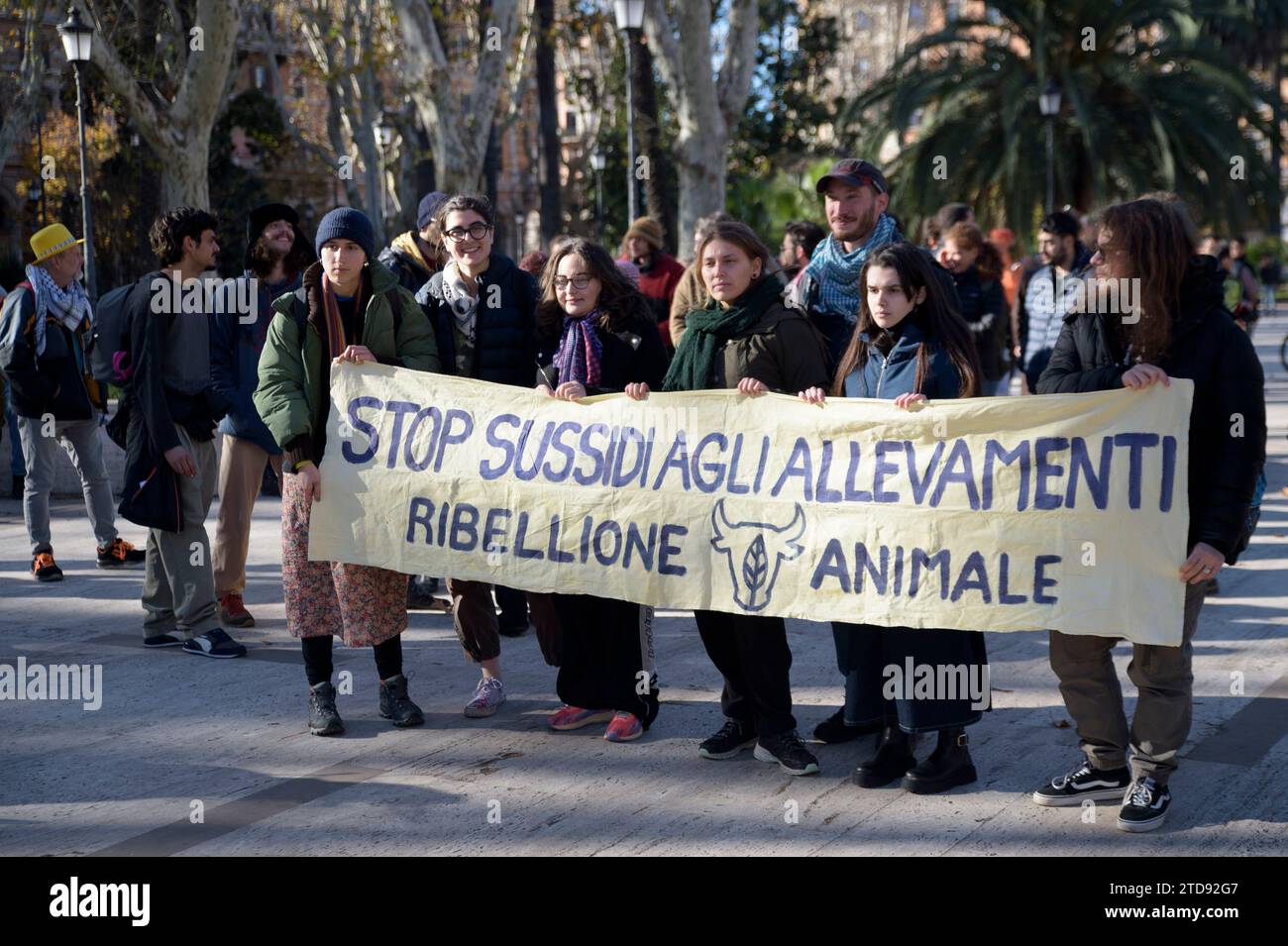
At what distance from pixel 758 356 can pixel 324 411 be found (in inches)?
70.0

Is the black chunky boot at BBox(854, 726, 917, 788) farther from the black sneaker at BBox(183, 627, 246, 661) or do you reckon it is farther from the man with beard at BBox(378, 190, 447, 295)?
the man with beard at BBox(378, 190, 447, 295)

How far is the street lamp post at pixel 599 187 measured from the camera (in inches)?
1355

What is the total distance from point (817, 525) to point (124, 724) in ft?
9.75

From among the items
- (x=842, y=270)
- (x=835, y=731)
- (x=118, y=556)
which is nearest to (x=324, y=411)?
(x=842, y=270)

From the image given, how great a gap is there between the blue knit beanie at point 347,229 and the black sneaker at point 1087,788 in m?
3.12

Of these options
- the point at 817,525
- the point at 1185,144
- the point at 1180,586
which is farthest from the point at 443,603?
the point at 1185,144

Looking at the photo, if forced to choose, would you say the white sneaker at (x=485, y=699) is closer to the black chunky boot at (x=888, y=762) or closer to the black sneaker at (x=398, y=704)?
the black sneaker at (x=398, y=704)

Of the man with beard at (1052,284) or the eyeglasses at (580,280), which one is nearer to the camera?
the eyeglasses at (580,280)

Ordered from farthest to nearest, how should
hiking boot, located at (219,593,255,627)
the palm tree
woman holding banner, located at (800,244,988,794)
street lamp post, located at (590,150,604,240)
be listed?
street lamp post, located at (590,150,604,240) < the palm tree < hiking boot, located at (219,593,255,627) < woman holding banner, located at (800,244,988,794)

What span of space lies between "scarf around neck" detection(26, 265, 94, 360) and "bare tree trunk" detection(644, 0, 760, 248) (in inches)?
364

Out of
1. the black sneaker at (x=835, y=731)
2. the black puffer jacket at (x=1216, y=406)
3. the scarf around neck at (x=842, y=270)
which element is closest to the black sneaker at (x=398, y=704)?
the black sneaker at (x=835, y=731)

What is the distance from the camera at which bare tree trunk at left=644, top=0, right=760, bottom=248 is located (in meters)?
16.2

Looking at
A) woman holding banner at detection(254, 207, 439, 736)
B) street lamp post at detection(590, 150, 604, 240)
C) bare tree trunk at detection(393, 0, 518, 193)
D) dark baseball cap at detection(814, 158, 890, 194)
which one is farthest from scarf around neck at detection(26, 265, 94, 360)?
street lamp post at detection(590, 150, 604, 240)

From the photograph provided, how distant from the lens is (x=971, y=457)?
472 centimetres
